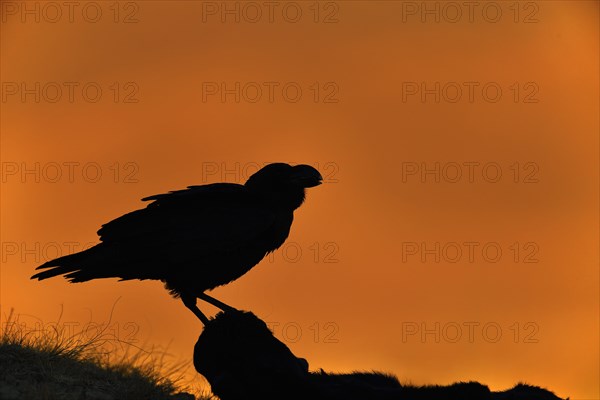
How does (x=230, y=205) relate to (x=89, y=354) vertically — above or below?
above

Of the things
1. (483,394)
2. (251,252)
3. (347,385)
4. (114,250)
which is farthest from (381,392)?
(114,250)

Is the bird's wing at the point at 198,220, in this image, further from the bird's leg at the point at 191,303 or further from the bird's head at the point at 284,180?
the bird's leg at the point at 191,303

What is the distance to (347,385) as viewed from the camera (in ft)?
21.6

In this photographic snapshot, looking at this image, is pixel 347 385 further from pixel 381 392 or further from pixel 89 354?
pixel 89 354

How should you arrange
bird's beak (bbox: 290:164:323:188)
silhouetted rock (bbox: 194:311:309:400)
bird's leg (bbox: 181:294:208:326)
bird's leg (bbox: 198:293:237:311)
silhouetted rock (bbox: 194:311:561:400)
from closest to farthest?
silhouetted rock (bbox: 194:311:561:400) → silhouetted rock (bbox: 194:311:309:400) → bird's leg (bbox: 198:293:237:311) → bird's leg (bbox: 181:294:208:326) → bird's beak (bbox: 290:164:323:188)

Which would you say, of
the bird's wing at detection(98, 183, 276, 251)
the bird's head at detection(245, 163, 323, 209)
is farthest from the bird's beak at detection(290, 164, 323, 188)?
the bird's wing at detection(98, 183, 276, 251)

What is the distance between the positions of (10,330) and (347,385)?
4.17 m

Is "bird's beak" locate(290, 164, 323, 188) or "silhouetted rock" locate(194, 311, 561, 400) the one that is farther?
"bird's beak" locate(290, 164, 323, 188)

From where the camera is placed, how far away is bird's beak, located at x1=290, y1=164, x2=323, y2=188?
9023 millimetres

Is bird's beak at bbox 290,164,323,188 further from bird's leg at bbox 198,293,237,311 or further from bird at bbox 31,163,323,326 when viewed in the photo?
bird's leg at bbox 198,293,237,311

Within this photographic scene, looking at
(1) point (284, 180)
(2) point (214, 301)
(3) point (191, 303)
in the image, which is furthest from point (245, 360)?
(1) point (284, 180)

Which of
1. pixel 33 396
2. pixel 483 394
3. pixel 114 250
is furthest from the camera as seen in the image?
pixel 114 250

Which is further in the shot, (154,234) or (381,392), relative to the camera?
(154,234)

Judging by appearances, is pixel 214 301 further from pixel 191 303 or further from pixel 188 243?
pixel 188 243
